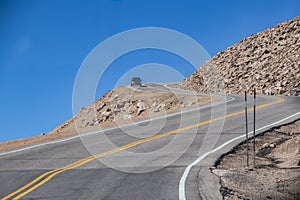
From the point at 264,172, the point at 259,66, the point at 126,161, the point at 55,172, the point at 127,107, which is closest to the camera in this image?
the point at 55,172

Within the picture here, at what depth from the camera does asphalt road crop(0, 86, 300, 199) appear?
8836 mm

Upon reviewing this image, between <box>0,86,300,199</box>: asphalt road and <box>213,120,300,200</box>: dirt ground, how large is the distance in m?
0.81

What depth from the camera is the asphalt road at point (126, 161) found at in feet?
29.0

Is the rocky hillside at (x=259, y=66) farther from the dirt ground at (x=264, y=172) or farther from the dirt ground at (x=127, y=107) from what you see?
the dirt ground at (x=264, y=172)

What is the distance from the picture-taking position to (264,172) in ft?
36.2

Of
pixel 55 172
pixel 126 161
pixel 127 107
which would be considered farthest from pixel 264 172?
pixel 127 107

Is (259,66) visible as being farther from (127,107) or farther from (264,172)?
(264,172)

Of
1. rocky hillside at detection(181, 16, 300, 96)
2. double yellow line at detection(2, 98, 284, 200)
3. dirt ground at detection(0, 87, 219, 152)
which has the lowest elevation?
double yellow line at detection(2, 98, 284, 200)

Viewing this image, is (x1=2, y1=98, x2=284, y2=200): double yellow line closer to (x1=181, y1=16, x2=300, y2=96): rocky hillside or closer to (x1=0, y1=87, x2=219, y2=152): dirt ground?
(x1=0, y1=87, x2=219, y2=152): dirt ground

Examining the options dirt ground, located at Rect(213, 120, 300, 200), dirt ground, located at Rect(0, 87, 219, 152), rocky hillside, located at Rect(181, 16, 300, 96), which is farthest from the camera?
rocky hillside, located at Rect(181, 16, 300, 96)

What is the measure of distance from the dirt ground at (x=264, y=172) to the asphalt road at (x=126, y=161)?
2.65ft

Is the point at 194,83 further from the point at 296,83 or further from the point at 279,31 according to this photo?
the point at 296,83

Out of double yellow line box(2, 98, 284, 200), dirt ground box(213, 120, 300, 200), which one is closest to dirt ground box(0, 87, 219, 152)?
double yellow line box(2, 98, 284, 200)

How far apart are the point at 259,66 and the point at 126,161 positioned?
46078 millimetres
